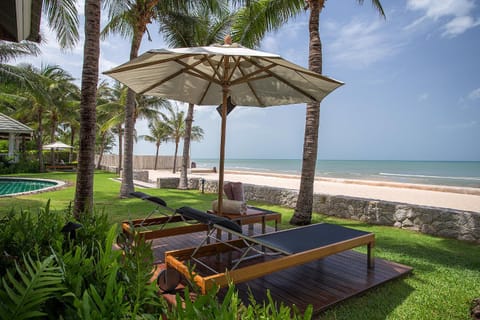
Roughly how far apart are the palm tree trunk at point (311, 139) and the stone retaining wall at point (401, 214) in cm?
134

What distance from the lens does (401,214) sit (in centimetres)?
654

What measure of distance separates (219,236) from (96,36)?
13.0ft

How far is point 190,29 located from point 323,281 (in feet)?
38.6

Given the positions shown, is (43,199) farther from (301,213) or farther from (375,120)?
(375,120)

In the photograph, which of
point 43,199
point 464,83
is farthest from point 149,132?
point 464,83

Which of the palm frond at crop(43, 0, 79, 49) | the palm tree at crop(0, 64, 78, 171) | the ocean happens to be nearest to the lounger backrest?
the palm frond at crop(43, 0, 79, 49)

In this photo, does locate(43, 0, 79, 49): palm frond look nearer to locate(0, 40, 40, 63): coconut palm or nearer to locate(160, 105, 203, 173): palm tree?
locate(0, 40, 40, 63): coconut palm

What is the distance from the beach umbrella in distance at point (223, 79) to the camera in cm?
374

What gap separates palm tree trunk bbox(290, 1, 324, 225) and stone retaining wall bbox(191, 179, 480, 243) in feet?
4.39

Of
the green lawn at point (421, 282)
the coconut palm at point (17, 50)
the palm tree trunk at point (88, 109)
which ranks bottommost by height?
the green lawn at point (421, 282)

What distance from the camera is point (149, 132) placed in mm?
35938

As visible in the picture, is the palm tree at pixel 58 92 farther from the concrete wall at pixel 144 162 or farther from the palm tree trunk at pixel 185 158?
the palm tree trunk at pixel 185 158

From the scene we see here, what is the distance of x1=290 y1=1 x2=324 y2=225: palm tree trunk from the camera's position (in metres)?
6.77

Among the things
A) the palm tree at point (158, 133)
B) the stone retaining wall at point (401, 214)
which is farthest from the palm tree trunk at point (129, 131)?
the palm tree at point (158, 133)
